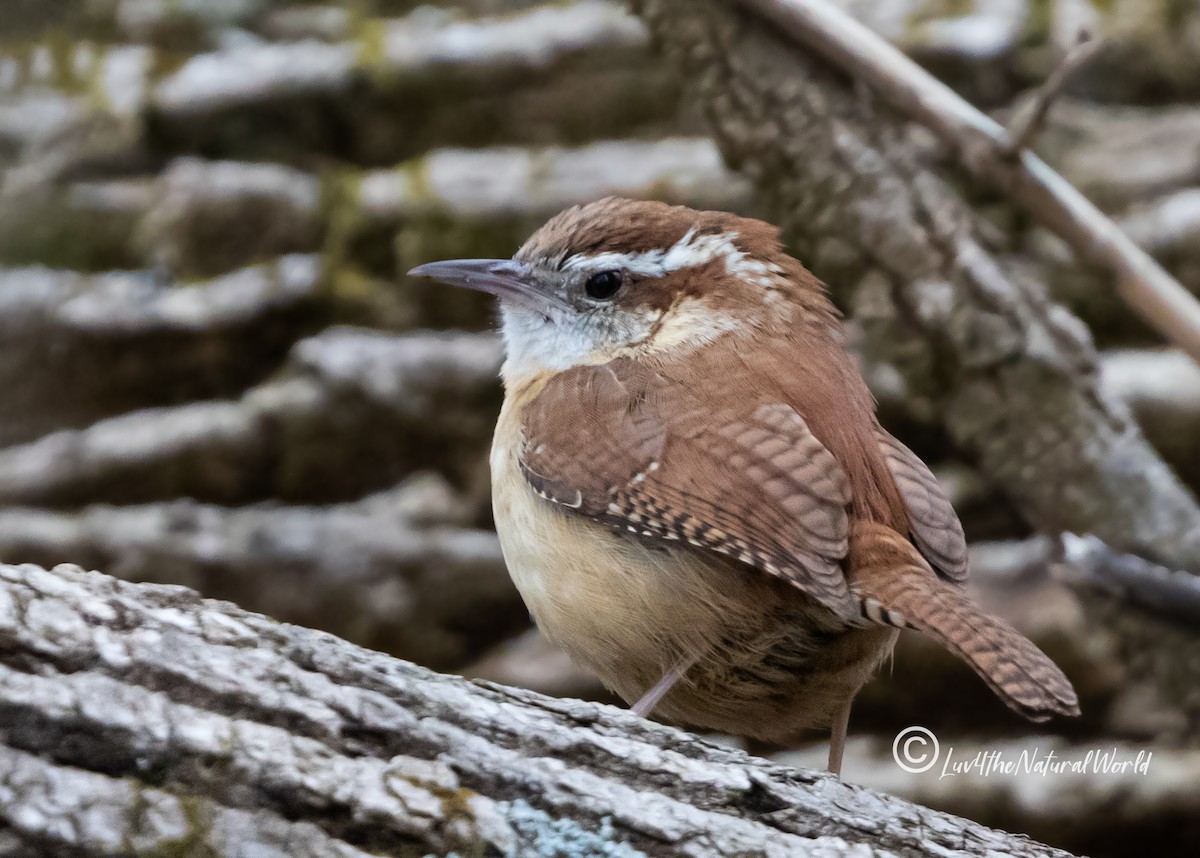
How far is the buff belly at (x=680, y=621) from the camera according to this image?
2.63m

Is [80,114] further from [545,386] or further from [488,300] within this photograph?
[545,386]

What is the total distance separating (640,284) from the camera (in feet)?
10.6

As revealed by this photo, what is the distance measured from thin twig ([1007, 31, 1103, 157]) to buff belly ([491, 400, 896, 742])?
1.59 metres

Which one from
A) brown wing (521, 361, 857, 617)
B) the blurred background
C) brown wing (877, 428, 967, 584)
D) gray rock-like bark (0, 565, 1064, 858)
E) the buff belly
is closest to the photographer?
gray rock-like bark (0, 565, 1064, 858)

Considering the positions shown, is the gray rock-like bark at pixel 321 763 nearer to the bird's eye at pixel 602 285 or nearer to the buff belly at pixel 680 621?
the buff belly at pixel 680 621

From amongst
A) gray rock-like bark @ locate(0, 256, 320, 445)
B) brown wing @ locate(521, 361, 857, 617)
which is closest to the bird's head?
brown wing @ locate(521, 361, 857, 617)

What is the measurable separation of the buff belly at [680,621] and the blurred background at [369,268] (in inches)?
110

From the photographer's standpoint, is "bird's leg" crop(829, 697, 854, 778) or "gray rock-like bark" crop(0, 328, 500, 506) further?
"gray rock-like bark" crop(0, 328, 500, 506)

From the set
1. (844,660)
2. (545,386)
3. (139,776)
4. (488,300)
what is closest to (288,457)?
(488,300)

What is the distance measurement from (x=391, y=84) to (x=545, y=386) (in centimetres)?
363

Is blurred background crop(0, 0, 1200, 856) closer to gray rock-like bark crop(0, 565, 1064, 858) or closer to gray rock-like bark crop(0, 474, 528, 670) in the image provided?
gray rock-like bark crop(0, 474, 528, 670)

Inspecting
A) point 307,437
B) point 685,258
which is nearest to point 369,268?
point 307,437

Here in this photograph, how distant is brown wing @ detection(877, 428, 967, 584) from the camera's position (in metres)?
2.73

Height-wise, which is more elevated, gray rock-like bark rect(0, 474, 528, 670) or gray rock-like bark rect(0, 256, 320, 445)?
gray rock-like bark rect(0, 256, 320, 445)
